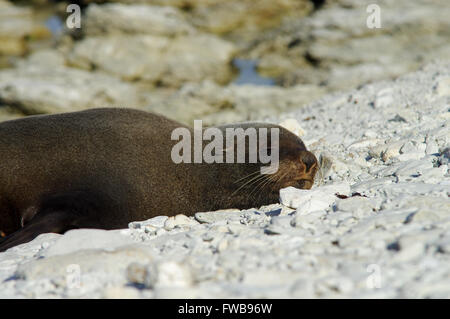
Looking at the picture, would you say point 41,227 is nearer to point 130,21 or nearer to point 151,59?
point 151,59

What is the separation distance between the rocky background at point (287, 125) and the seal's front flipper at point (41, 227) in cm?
18

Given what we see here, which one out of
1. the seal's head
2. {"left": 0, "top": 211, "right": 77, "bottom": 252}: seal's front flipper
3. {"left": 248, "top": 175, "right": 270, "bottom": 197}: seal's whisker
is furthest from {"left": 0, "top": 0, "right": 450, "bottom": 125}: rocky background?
{"left": 0, "top": 211, "right": 77, "bottom": 252}: seal's front flipper

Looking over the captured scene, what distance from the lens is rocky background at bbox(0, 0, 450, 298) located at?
8.46 feet

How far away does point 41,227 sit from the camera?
13.8ft

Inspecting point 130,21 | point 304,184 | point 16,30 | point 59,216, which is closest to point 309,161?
point 304,184

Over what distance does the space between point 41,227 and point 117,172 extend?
3.01 ft

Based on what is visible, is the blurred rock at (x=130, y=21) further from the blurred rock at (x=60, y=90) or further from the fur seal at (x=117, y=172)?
the fur seal at (x=117, y=172)

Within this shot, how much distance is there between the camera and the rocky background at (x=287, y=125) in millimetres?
2578

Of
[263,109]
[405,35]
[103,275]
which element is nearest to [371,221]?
[103,275]

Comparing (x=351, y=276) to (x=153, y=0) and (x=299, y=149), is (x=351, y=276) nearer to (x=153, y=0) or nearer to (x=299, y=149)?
(x=299, y=149)

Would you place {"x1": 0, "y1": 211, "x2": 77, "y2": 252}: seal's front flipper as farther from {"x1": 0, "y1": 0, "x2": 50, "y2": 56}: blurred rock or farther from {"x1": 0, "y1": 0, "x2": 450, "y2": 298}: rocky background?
{"x1": 0, "y1": 0, "x2": 50, "y2": 56}: blurred rock

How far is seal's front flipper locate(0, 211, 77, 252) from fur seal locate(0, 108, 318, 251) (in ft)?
0.55

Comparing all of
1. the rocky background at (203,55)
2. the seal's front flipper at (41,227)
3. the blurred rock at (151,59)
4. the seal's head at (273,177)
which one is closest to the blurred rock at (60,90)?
the rocky background at (203,55)
